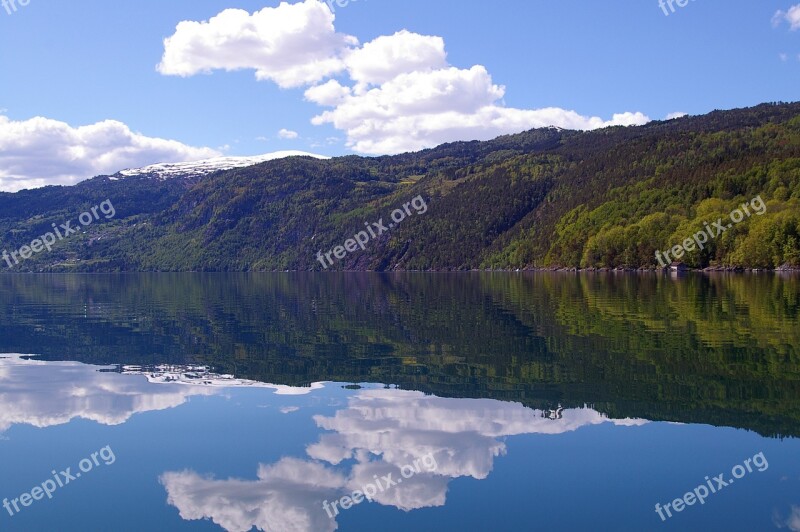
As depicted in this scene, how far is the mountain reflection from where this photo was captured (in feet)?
57.2

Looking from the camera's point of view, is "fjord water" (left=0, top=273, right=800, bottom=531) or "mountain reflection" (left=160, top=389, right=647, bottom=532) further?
"mountain reflection" (left=160, top=389, right=647, bottom=532)

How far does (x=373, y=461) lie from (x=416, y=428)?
374 centimetres

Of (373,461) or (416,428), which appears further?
(416,428)

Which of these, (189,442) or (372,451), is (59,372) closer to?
(189,442)

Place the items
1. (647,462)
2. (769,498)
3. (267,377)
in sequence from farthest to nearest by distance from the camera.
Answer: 1. (267,377)
2. (647,462)
3. (769,498)

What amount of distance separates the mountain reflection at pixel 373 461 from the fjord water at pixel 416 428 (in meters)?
0.08

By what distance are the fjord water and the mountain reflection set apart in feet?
0.26

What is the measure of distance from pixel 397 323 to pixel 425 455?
3879 cm

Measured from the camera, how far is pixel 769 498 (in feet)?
57.1

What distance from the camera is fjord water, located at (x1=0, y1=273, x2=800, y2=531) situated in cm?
1723

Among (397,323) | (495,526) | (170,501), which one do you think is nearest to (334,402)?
(170,501)

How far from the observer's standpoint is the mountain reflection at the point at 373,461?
57.2 ft

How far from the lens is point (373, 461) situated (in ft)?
68.4

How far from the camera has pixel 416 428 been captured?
79.8 ft
